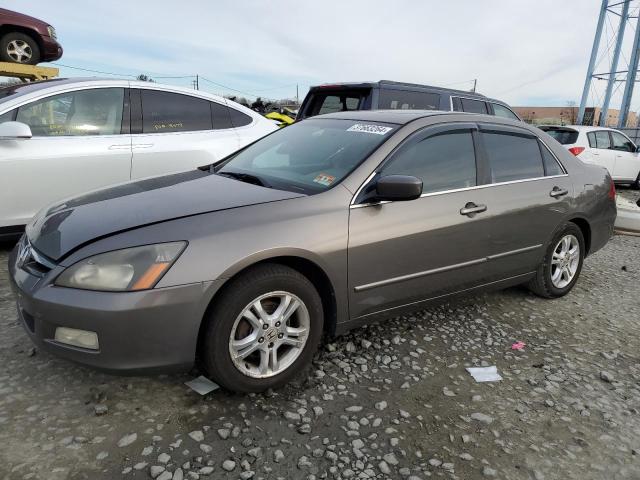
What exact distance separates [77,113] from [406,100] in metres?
4.11

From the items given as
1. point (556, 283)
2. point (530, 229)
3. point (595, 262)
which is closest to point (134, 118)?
point (530, 229)

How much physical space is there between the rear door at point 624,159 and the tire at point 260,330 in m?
11.4

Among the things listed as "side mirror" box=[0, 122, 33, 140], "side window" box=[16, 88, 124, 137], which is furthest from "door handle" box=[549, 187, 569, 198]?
"side mirror" box=[0, 122, 33, 140]

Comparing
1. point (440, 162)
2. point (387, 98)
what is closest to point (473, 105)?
point (387, 98)

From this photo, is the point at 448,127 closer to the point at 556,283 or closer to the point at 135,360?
the point at 556,283

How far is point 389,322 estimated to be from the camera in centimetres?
354

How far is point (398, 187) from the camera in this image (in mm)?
2717

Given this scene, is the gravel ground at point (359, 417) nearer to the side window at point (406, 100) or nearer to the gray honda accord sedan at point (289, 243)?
the gray honda accord sedan at point (289, 243)

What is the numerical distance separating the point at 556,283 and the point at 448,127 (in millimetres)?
1808

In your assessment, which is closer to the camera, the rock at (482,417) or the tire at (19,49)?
the rock at (482,417)

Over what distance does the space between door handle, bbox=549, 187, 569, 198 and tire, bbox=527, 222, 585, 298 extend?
0.27 meters

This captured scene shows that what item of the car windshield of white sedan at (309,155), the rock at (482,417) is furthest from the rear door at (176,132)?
the rock at (482,417)

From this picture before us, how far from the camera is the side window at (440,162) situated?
3059 mm

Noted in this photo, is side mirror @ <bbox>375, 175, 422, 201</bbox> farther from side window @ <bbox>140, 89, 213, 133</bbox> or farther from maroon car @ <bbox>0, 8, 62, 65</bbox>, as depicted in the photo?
maroon car @ <bbox>0, 8, 62, 65</bbox>
